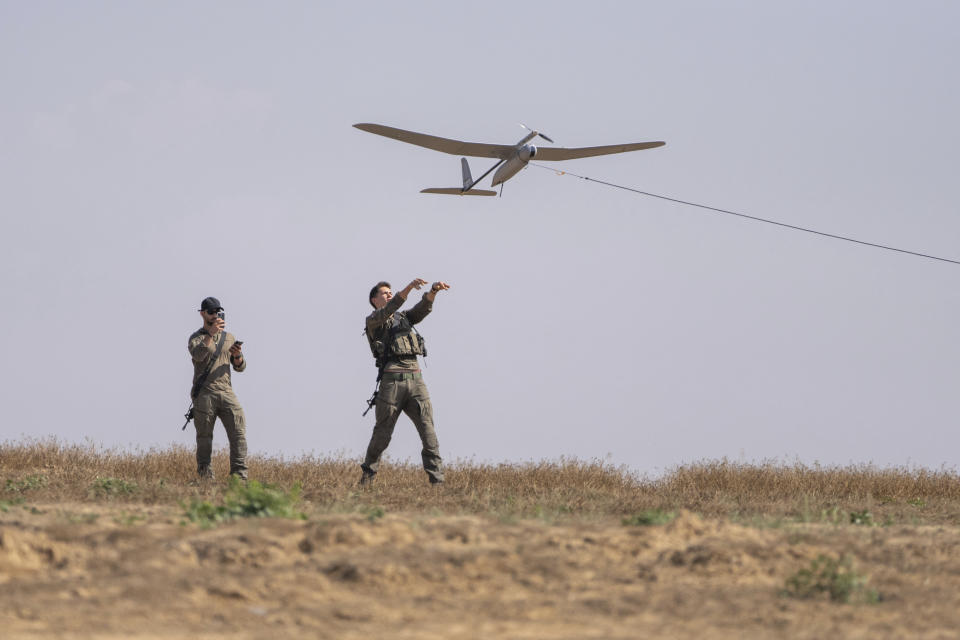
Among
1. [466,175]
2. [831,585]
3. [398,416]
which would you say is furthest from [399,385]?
[466,175]

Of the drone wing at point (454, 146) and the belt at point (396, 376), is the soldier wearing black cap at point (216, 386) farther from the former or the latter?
the drone wing at point (454, 146)

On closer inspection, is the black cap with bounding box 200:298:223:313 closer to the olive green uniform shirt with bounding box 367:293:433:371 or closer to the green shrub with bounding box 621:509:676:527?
the olive green uniform shirt with bounding box 367:293:433:371

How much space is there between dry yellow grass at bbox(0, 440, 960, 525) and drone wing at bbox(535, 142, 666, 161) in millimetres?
5253

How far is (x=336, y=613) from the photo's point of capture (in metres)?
5.52

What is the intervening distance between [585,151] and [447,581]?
41.5ft

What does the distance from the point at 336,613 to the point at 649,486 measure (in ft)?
30.5

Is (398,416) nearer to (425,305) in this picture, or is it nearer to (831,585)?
(425,305)

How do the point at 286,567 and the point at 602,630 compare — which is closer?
the point at 602,630

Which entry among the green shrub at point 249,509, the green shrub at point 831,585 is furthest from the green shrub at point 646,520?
the green shrub at point 249,509

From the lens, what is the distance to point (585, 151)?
1764 centimetres

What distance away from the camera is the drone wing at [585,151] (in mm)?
16797

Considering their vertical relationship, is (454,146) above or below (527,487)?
above

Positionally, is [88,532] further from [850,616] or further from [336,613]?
[850,616]

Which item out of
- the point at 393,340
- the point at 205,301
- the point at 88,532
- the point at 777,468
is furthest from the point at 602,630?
the point at 777,468
